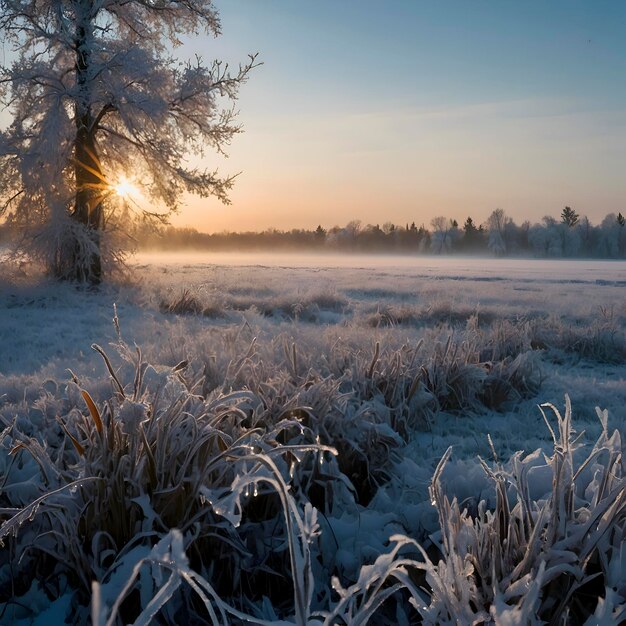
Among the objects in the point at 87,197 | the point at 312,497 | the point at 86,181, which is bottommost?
the point at 312,497

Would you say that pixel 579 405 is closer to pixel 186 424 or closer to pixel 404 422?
pixel 404 422

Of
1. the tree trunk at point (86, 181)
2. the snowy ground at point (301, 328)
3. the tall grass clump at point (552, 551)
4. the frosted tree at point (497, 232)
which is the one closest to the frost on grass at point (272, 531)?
the tall grass clump at point (552, 551)

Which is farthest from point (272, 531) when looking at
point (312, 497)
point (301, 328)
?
point (301, 328)

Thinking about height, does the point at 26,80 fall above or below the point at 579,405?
above

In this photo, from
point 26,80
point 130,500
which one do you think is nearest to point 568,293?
point 26,80

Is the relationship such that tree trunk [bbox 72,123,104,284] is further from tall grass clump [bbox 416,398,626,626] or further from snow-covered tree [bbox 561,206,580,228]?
snow-covered tree [bbox 561,206,580,228]

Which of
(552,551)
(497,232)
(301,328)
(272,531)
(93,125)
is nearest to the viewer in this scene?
(552,551)

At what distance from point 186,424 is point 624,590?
4.59 ft

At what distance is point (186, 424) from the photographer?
75.9 inches

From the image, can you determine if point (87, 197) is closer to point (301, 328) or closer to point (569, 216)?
point (301, 328)

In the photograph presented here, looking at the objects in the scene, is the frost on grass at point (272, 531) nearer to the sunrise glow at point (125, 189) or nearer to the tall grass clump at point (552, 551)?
the tall grass clump at point (552, 551)

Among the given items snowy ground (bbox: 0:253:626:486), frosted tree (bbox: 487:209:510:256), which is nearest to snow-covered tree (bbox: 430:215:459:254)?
frosted tree (bbox: 487:209:510:256)

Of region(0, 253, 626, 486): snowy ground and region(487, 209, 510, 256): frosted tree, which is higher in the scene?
region(487, 209, 510, 256): frosted tree

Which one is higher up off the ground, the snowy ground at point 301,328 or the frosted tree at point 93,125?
the frosted tree at point 93,125
